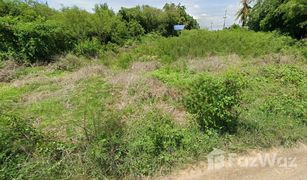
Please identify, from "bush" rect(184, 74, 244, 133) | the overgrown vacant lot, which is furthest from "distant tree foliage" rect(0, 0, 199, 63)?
"bush" rect(184, 74, 244, 133)

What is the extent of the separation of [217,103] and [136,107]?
5.68 ft

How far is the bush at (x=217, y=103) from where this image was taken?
4016 millimetres

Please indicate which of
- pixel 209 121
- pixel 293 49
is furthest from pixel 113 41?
pixel 209 121

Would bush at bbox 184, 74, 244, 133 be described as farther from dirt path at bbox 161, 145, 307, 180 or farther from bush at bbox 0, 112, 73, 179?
bush at bbox 0, 112, 73, 179

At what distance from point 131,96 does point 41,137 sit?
2426 mm

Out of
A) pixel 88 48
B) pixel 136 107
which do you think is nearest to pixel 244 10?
pixel 88 48

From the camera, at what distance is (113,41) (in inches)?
575

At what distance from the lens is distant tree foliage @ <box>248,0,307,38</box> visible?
39.8 feet

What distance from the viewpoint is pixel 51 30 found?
10.8 meters

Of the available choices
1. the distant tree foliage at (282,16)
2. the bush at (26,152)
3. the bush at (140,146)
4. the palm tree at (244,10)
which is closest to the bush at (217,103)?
the bush at (140,146)

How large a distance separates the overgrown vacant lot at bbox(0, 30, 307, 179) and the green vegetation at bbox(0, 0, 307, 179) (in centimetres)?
2

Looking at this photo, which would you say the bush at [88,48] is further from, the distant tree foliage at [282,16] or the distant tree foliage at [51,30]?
the distant tree foliage at [282,16]

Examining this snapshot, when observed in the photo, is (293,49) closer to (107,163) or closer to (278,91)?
(278,91)

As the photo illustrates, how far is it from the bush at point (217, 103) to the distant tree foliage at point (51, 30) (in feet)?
27.2
